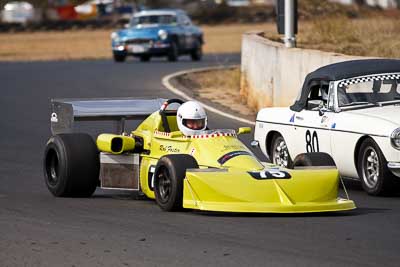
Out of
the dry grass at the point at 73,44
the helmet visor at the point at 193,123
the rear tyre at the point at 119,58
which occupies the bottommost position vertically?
the dry grass at the point at 73,44

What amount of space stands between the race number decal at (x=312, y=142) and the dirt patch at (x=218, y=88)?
7703 mm

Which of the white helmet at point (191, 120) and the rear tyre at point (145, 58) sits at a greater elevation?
the white helmet at point (191, 120)

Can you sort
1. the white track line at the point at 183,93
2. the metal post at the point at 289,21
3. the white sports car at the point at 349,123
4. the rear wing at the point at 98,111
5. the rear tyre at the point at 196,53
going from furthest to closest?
the rear tyre at the point at 196,53, the metal post at the point at 289,21, the white track line at the point at 183,93, the rear wing at the point at 98,111, the white sports car at the point at 349,123

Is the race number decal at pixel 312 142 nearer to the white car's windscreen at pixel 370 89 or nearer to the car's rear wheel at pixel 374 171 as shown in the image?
the white car's windscreen at pixel 370 89

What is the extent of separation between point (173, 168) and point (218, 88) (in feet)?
56.3

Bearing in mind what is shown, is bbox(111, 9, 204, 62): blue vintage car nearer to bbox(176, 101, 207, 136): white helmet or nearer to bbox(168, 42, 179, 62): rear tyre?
bbox(168, 42, 179, 62): rear tyre

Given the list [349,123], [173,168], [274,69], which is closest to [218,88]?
[274,69]

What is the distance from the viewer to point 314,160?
39.1 ft

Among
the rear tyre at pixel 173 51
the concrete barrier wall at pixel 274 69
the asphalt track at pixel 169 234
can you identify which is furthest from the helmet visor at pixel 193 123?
the rear tyre at pixel 173 51

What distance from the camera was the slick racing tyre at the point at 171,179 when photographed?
36.5ft

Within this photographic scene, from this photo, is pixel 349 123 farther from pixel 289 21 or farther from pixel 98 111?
pixel 289 21

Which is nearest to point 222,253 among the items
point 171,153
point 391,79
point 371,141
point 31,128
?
point 171,153

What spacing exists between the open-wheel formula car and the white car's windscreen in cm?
165

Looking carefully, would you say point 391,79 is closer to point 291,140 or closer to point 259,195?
point 291,140
